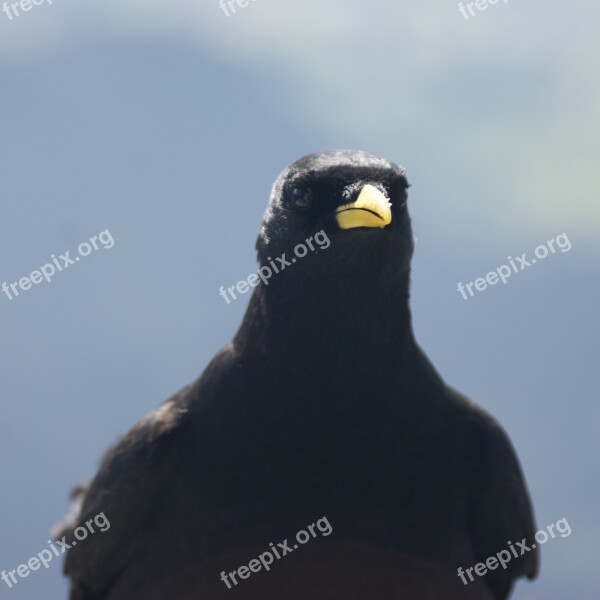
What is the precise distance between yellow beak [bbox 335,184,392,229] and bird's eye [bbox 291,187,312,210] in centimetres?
18

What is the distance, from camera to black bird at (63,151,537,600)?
11.0ft

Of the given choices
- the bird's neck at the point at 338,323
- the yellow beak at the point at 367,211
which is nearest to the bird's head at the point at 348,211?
the yellow beak at the point at 367,211

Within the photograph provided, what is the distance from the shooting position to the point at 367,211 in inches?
123

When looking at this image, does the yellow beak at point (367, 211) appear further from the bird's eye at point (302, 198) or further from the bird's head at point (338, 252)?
the bird's eye at point (302, 198)

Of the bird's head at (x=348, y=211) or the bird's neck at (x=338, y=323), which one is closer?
the bird's head at (x=348, y=211)

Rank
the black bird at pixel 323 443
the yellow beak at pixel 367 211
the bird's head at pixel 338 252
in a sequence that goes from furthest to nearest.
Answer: the black bird at pixel 323 443 → the bird's head at pixel 338 252 → the yellow beak at pixel 367 211

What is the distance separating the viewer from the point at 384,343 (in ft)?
11.4

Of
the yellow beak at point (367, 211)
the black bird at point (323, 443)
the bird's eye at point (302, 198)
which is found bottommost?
the black bird at point (323, 443)

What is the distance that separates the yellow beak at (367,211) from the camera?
311 cm

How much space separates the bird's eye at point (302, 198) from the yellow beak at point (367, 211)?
176mm

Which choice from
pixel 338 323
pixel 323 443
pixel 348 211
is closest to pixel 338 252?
pixel 348 211

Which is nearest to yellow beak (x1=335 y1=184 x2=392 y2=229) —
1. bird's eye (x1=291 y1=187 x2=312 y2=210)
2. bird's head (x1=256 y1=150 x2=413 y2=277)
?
bird's head (x1=256 y1=150 x2=413 y2=277)

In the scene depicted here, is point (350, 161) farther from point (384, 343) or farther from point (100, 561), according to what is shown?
point (100, 561)

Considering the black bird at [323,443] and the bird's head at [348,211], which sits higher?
the bird's head at [348,211]
